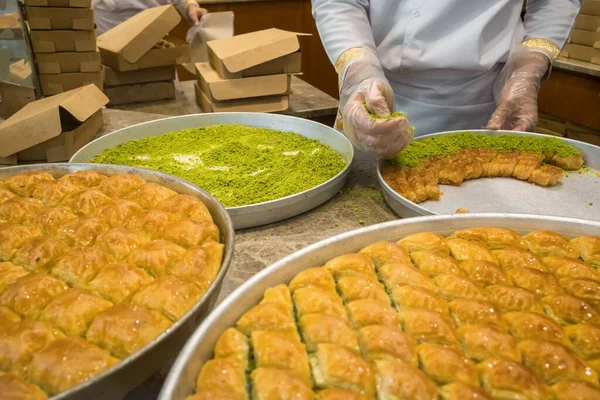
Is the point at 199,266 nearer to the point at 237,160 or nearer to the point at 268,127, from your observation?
the point at 237,160

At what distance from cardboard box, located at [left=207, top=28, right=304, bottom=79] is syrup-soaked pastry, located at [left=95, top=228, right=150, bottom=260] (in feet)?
5.45

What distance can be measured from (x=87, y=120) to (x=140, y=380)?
183 centimetres

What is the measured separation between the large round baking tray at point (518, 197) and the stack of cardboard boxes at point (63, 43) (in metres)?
2.05

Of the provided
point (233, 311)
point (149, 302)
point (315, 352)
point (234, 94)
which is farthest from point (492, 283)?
point (234, 94)

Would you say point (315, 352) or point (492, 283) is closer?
point (315, 352)

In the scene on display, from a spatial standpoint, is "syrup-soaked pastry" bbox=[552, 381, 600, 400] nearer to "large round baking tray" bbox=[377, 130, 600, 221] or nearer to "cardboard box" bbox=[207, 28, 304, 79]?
"large round baking tray" bbox=[377, 130, 600, 221]

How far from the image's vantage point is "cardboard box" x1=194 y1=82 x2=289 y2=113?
270 cm

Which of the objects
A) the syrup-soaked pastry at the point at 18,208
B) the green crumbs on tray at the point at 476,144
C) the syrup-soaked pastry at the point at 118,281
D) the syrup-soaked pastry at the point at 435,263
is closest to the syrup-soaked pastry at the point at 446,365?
the syrup-soaked pastry at the point at 435,263

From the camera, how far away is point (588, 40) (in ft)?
13.0

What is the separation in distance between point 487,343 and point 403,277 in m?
0.20

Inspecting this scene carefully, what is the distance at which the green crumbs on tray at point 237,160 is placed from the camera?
1616 millimetres

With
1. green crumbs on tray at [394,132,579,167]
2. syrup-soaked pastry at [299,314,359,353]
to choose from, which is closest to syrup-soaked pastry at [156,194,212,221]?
syrup-soaked pastry at [299,314,359,353]

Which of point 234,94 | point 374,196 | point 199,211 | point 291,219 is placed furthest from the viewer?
point 234,94

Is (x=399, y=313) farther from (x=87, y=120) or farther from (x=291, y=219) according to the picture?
(x=87, y=120)
